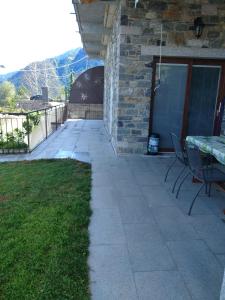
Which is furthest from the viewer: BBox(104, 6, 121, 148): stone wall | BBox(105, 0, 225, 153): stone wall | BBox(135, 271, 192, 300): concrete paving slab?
BBox(104, 6, 121, 148): stone wall

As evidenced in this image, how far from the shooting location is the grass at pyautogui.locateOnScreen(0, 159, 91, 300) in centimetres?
178

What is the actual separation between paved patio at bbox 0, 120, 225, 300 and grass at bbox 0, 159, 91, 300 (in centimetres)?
13

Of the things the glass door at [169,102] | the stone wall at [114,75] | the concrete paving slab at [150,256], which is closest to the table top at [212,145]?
the concrete paving slab at [150,256]

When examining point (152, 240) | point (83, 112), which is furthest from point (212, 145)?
point (83, 112)

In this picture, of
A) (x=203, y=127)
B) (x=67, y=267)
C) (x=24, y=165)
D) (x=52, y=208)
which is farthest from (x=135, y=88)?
(x=67, y=267)

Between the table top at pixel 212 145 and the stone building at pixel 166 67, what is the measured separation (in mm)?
1776

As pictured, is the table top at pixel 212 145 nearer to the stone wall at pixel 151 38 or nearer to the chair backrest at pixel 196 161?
the chair backrest at pixel 196 161

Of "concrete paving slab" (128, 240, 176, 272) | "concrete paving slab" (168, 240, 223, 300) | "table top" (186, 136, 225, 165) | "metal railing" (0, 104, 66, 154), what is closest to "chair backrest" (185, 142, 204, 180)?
"table top" (186, 136, 225, 165)

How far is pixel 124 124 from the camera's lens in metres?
5.31

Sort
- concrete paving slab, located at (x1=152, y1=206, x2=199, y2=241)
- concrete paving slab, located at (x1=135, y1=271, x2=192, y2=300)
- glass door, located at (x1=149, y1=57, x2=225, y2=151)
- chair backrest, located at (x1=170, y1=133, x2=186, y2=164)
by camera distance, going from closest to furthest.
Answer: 1. concrete paving slab, located at (x1=135, y1=271, x2=192, y2=300)
2. concrete paving slab, located at (x1=152, y1=206, x2=199, y2=241)
3. chair backrest, located at (x1=170, y1=133, x2=186, y2=164)
4. glass door, located at (x1=149, y1=57, x2=225, y2=151)

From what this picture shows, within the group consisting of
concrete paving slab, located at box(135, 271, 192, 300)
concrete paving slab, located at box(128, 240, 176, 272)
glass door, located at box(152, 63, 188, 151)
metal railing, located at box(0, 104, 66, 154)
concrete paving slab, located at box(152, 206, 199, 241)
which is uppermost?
glass door, located at box(152, 63, 188, 151)

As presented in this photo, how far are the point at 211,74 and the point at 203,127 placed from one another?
106 cm

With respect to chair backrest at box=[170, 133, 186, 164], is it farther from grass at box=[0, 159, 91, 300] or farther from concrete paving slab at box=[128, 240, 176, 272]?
concrete paving slab at box=[128, 240, 176, 272]

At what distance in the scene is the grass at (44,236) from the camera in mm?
1776
